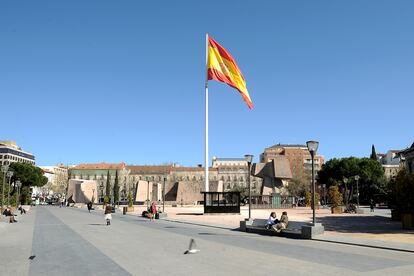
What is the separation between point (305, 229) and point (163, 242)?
20.2 feet

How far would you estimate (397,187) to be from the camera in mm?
26875

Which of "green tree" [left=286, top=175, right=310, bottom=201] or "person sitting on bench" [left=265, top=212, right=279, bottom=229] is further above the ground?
"green tree" [left=286, top=175, right=310, bottom=201]

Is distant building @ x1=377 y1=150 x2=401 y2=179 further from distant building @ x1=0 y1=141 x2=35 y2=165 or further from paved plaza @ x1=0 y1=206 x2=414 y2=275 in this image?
paved plaza @ x1=0 y1=206 x2=414 y2=275

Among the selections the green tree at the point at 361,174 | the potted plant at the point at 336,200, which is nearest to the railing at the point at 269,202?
the potted plant at the point at 336,200

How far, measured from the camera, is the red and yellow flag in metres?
40.4

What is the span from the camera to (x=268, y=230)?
69.6ft

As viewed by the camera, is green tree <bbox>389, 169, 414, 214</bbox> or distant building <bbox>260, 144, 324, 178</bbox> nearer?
green tree <bbox>389, 169, 414, 214</bbox>

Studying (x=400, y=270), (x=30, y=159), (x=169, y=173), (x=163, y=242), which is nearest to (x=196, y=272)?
(x=400, y=270)

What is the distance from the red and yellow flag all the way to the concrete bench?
17.6 metres

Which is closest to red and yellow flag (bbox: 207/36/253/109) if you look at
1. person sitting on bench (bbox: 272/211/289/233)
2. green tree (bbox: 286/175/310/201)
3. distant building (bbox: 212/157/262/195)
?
person sitting on bench (bbox: 272/211/289/233)

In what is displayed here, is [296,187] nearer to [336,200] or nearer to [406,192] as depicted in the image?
[336,200]

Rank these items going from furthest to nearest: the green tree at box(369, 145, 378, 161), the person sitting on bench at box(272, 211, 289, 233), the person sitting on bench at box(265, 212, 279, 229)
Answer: the green tree at box(369, 145, 378, 161) → the person sitting on bench at box(265, 212, 279, 229) → the person sitting on bench at box(272, 211, 289, 233)

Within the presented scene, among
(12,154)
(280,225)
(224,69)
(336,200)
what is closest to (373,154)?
(336,200)

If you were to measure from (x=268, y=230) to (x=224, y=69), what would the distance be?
2359 cm
